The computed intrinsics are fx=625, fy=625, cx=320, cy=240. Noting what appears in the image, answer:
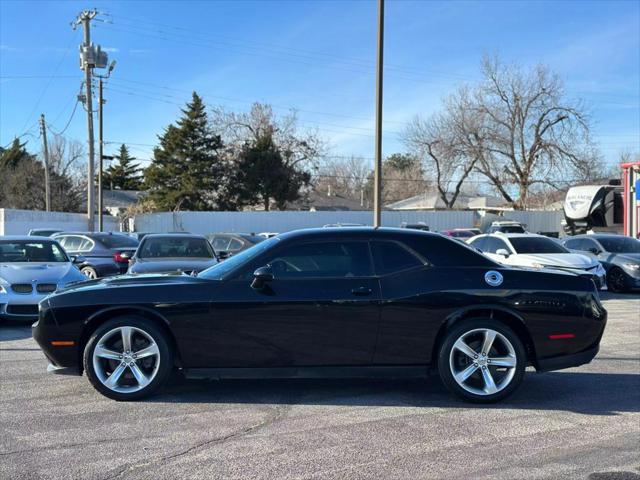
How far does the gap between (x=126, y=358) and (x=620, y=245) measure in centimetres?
1468

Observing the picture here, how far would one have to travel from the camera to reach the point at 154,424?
16.2 feet

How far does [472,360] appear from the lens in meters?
5.60

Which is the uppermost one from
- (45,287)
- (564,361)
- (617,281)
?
(45,287)

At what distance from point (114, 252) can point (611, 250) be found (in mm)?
12824

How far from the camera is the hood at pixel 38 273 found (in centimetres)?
977

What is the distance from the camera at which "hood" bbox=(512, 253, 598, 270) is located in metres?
13.8

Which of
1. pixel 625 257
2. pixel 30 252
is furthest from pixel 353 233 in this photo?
pixel 625 257

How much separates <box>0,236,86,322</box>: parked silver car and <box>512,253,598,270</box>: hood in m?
9.30

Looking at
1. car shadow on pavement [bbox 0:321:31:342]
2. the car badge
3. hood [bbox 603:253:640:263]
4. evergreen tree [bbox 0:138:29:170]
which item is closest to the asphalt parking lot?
the car badge

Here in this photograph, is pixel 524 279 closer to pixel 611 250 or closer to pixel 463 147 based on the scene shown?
pixel 611 250

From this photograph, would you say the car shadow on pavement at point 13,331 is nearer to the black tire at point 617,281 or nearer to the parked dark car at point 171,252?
the parked dark car at point 171,252

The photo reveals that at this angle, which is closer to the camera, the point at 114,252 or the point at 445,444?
the point at 445,444

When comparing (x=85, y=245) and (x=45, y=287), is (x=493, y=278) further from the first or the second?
(x=85, y=245)

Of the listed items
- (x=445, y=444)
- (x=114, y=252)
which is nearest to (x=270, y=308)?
(x=445, y=444)
